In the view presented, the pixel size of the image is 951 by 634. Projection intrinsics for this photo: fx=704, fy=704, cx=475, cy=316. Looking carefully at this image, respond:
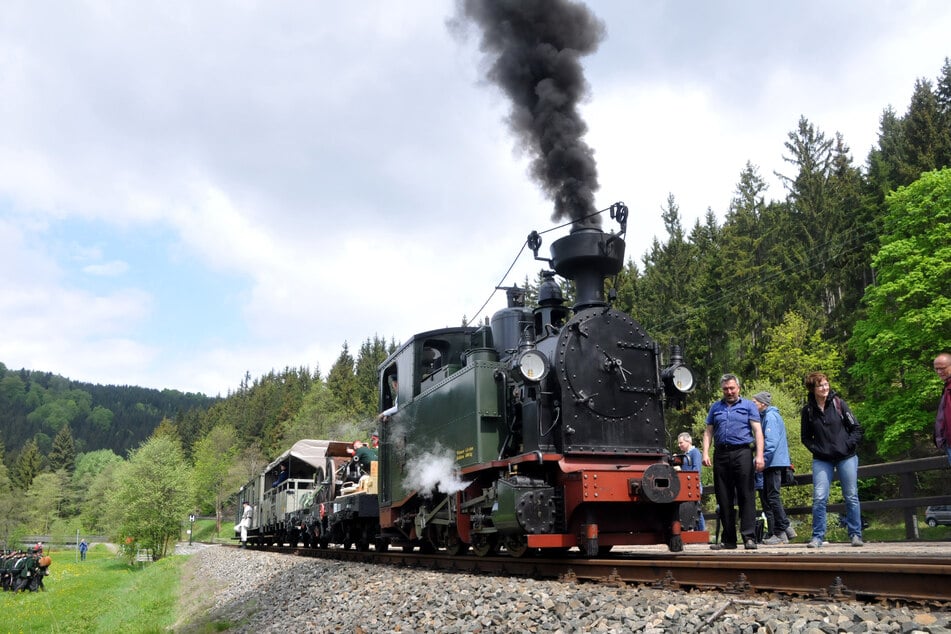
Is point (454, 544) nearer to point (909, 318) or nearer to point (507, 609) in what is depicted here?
point (507, 609)

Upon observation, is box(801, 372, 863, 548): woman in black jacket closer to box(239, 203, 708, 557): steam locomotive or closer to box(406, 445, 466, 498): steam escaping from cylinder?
box(239, 203, 708, 557): steam locomotive

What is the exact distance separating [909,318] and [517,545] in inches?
804

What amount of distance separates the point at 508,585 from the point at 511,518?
4.11ft

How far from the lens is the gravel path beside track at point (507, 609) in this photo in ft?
12.3

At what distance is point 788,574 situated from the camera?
477 centimetres

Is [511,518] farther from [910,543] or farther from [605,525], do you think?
[910,543]

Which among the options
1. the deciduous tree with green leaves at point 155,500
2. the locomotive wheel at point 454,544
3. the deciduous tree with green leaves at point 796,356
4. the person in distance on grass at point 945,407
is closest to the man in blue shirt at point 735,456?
the person in distance on grass at point 945,407

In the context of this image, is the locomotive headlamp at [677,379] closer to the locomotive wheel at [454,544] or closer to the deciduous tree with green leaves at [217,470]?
the locomotive wheel at [454,544]

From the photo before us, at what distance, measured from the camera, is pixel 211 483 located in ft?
269

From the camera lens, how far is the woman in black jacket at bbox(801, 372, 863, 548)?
703 centimetres

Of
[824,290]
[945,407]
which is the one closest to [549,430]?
[945,407]

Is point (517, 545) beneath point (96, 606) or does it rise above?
above

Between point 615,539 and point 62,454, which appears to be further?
point 62,454

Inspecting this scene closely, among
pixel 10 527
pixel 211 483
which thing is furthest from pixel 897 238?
pixel 10 527
